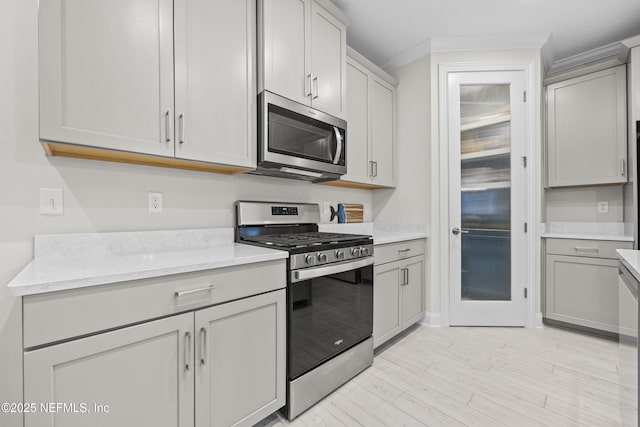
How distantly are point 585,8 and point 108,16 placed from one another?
3298 millimetres

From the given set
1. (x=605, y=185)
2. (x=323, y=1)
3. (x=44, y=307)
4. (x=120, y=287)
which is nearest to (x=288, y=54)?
(x=323, y=1)

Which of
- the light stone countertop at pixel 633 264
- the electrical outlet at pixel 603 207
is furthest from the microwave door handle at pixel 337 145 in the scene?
the electrical outlet at pixel 603 207

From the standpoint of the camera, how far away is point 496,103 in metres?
2.78

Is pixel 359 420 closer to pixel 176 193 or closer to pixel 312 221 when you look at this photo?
pixel 312 221

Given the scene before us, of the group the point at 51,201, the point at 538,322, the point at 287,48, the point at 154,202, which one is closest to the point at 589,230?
the point at 538,322

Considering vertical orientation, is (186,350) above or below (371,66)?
below

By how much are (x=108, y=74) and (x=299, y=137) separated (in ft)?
3.38

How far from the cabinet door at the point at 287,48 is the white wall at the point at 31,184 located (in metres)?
0.85

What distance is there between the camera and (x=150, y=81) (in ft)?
4.34

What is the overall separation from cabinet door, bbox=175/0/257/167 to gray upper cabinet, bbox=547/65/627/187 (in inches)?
118

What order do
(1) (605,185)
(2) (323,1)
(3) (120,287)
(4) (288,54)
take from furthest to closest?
1. (1) (605,185)
2. (2) (323,1)
3. (4) (288,54)
4. (3) (120,287)

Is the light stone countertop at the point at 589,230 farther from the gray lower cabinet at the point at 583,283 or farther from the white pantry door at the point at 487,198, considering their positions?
the white pantry door at the point at 487,198

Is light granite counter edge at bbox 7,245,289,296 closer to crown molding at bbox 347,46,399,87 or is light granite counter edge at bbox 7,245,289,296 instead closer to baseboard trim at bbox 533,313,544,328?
crown molding at bbox 347,46,399,87

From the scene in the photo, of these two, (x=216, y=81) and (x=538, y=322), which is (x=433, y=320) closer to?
(x=538, y=322)
